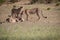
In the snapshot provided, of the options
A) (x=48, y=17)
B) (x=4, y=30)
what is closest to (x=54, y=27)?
(x=48, y=17)

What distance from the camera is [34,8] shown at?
2.41 meters

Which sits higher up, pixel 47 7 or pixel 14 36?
pixel 47 7

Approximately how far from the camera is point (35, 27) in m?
2.31

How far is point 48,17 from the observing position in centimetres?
234

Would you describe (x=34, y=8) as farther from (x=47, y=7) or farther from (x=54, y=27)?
(x=54, y=27)

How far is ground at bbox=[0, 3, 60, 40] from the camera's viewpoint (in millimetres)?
2244

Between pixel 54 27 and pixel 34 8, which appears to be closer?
pixel 54 27

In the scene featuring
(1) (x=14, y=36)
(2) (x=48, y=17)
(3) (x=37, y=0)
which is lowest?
(1) (x=14, y=36)

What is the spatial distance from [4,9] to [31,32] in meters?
0.42

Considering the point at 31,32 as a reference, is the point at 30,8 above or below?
above

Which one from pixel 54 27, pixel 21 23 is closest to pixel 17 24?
pixel 21 23

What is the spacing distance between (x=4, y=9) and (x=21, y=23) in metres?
0.26

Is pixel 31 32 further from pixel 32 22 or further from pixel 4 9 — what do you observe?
pixel 4 9

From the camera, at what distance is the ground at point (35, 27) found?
224 cm
